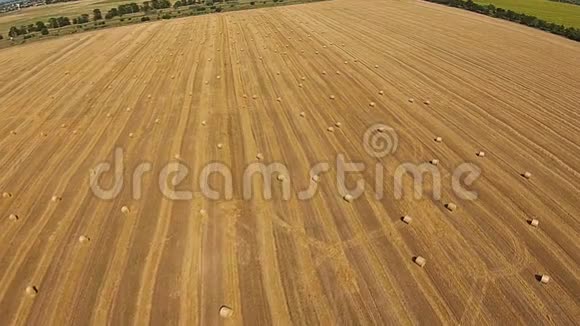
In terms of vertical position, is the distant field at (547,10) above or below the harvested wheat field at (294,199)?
below

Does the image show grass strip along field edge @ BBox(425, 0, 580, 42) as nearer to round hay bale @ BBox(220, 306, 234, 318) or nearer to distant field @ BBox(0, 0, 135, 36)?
round hay bale @ BBox(220, 306, 234, 318)

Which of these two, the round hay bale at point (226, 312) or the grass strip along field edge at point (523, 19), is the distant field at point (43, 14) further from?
the round hay bale at point (226, 312)

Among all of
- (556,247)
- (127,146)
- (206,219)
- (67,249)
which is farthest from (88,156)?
(556,247)

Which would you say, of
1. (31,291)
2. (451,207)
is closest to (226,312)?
(31,291)

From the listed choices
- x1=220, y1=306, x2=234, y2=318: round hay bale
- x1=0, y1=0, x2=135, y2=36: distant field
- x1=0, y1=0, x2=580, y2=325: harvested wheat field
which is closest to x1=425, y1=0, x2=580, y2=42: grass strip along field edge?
x1=0, y1=0, x2=580, y2=325: harvested wheat field

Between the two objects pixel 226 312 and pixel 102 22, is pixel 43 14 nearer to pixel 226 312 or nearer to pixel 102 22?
pixel 102 22

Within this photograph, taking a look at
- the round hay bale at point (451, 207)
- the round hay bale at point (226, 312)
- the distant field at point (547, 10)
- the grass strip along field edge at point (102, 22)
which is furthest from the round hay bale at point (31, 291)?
the distant field at point (547, 10)

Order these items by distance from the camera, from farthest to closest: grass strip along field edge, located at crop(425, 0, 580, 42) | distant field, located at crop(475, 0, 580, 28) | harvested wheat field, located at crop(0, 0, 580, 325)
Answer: distant field, located at crop(475, 0, 580, 28) → grass strip along field edge, located at crop(425, 0, 580, 42) → harvested wheat field, located at crop(0, 0, 580, 325)
